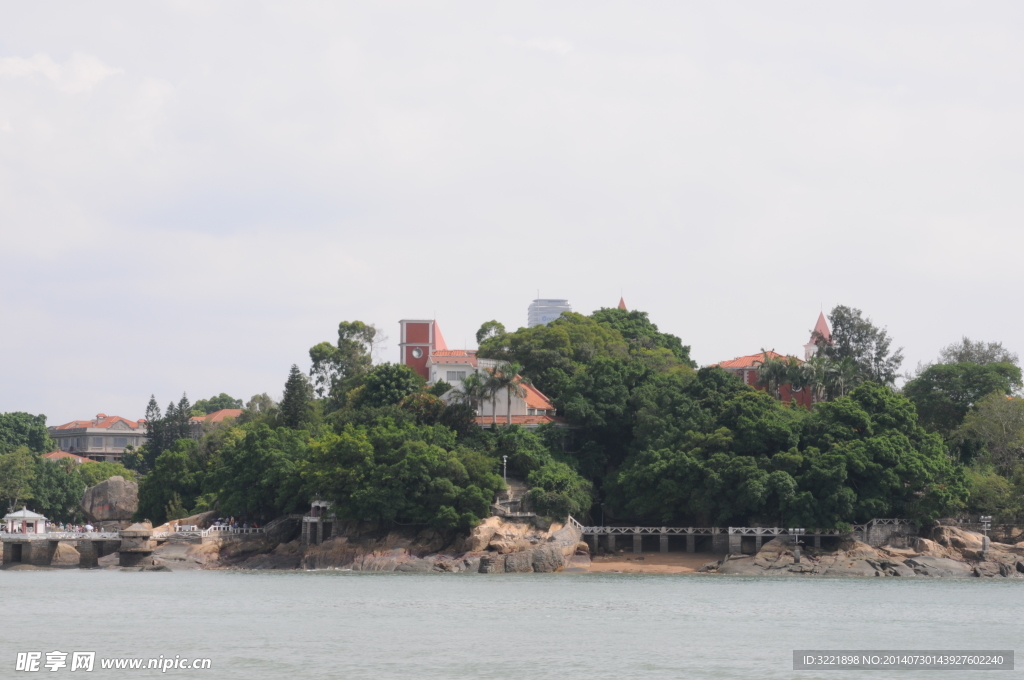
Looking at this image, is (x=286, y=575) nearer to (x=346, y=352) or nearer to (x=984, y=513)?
(x=984, y=513)

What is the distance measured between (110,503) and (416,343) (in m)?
23.4

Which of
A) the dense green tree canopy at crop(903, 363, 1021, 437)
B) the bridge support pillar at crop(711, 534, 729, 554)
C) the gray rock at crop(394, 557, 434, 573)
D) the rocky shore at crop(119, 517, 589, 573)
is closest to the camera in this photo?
the gray rock at crop(394, 557, 434, 573)

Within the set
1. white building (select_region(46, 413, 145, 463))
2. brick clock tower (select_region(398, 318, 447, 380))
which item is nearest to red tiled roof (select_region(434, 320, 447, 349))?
brick clock tower (select_region(398, 318, 447, 380))

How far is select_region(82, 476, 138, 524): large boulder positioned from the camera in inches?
3575

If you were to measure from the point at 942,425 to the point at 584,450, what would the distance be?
22362 millimetres

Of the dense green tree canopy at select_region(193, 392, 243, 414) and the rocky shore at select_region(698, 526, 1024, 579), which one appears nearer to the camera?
the rocky shore at select_region(698, 526, 1024, 579)

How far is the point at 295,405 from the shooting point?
3516 inches

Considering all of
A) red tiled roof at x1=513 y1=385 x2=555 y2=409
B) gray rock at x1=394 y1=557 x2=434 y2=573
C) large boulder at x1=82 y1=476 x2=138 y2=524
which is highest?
red tiled roof at x1=513 y1=385 x2=555 y2=409

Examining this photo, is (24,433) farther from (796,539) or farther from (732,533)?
A: (796,539)

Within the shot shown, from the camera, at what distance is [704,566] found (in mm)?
71812

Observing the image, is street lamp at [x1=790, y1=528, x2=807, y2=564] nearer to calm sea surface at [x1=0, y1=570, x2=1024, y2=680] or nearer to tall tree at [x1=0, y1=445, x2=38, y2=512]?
calm sea surface at [x1=0, y1=570, x2=1024, y2=680]

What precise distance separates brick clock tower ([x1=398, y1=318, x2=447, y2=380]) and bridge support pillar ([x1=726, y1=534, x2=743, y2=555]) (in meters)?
27.4

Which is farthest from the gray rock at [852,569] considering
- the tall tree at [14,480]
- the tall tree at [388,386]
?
the tall tree at [14,480]

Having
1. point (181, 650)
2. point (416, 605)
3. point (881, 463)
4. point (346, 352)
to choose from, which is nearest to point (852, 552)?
point (881, 463)
